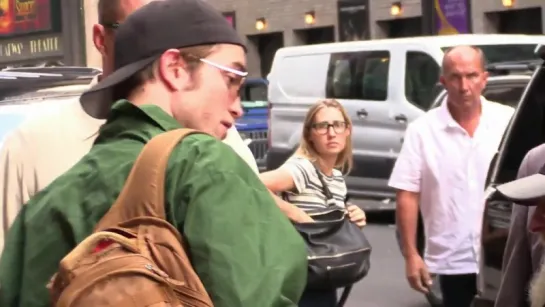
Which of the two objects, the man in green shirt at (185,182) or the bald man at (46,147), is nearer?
the man in green shirt at (185,182)

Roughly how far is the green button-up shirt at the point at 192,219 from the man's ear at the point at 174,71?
0.23 feet

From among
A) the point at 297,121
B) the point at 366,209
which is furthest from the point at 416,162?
the point at 297,121

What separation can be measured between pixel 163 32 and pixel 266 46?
3039 cm

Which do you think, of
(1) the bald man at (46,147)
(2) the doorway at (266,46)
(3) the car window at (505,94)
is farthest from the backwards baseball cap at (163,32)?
(2) the doorway at (266,46)

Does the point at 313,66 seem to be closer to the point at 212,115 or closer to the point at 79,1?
the point at 79,1

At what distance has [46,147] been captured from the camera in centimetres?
342

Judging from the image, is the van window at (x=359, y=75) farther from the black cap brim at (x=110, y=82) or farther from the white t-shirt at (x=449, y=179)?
the black cap brim at (x=110, y=82)

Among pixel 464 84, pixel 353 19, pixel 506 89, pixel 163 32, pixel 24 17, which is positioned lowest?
pixel 506 89

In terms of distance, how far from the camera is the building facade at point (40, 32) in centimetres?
2850

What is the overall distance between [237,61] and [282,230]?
1.41 feet

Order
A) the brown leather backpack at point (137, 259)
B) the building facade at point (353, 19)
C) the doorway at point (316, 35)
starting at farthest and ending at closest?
the doorway at point (316, 35) < the building facade at point (353, 19) < the brown leather backpack at point (137, 259)

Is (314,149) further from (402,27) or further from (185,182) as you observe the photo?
(402,27)

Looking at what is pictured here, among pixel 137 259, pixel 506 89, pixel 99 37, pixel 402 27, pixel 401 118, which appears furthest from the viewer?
pixel 402 27

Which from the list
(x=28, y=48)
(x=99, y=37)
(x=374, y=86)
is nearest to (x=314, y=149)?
(x=99, y=37)
